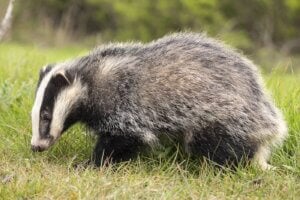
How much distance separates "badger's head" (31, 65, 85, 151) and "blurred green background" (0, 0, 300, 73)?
35.4 feet

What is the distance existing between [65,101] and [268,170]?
156 cm

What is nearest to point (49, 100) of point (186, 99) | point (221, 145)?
point (186, 99)

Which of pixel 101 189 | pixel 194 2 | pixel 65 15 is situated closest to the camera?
pixel 101 189

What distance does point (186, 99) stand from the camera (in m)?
4.74

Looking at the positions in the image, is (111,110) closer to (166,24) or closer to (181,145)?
(181,145)

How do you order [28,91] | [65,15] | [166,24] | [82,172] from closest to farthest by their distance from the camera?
[82,172] → [28,91] → [166,24] → [65,15]

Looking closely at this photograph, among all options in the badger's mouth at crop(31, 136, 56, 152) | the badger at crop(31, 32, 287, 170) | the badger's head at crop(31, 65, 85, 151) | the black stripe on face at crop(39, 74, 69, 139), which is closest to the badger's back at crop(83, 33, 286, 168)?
the badger at crop(31, 32, 287, 170)

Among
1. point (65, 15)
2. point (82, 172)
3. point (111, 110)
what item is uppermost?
point (111, 110)

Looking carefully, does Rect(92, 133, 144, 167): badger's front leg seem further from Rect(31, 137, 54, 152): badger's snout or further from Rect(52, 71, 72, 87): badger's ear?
Rect(52, 71, 72, 87): badger's ear

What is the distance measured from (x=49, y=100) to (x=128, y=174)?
810mm

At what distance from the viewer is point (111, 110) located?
4.81 metres

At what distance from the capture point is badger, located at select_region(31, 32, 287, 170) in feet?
15.5

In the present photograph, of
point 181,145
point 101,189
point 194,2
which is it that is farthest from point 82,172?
point 194,2

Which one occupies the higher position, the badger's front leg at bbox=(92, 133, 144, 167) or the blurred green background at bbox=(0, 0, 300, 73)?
the badger's front leg at bbox=(92, 133, 144, 167)
